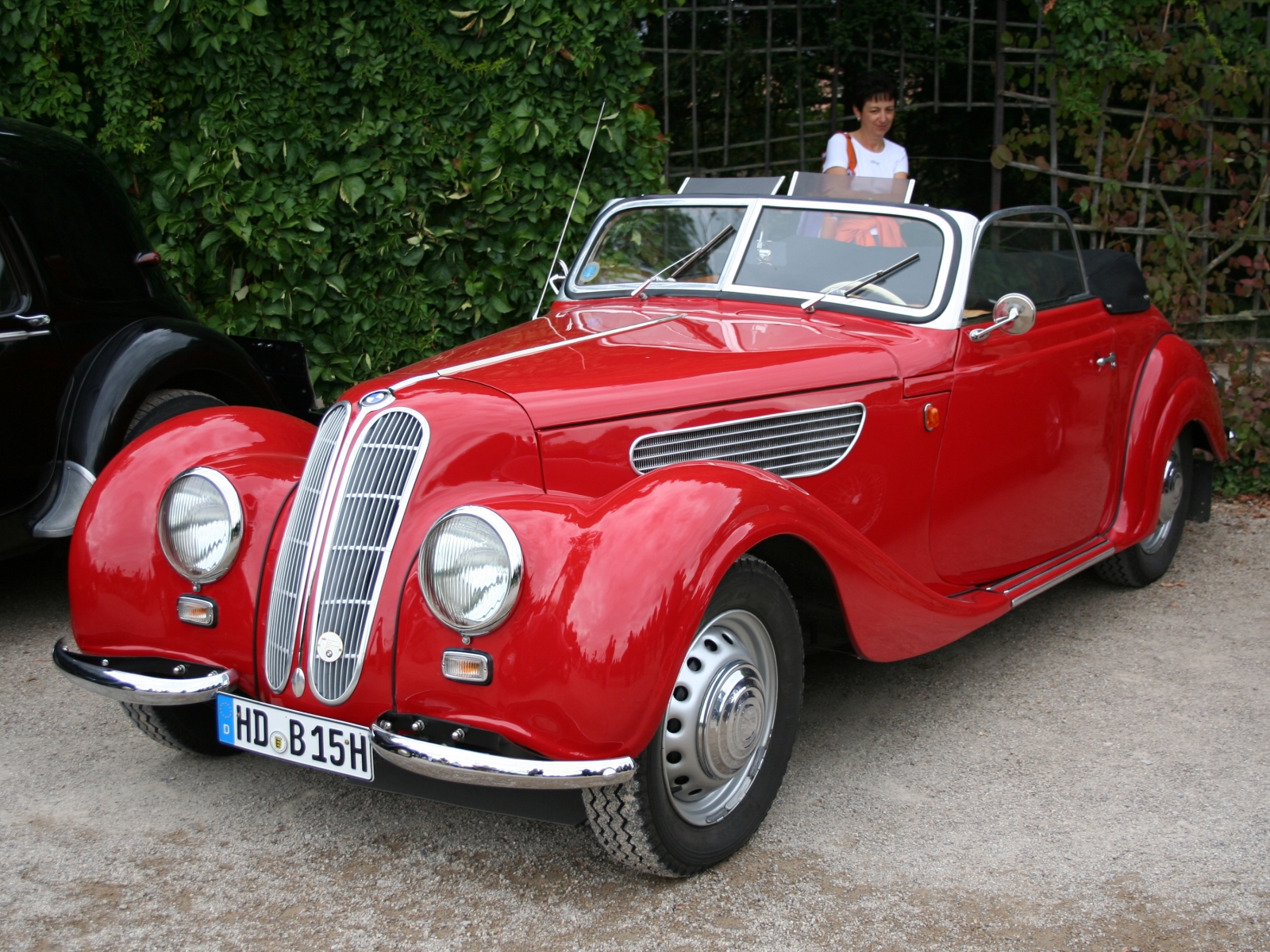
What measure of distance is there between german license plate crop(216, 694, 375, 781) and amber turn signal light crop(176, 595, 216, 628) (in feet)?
0.63

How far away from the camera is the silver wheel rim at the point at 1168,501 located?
195 inches

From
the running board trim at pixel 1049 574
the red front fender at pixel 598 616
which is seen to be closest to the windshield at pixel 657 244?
the running board trim at pixel 1049 574

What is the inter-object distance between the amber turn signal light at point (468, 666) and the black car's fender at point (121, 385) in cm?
215

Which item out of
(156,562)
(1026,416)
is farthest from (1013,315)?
(156,562)

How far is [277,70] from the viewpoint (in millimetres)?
5461

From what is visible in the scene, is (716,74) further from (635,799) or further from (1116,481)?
(635,799)

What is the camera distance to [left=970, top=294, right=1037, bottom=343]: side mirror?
359 cm

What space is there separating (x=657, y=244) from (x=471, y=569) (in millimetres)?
2040

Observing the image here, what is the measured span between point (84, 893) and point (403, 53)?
13.4 feet

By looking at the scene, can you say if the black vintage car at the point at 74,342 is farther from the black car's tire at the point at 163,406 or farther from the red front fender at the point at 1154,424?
the red front fender at the point at 1154,424

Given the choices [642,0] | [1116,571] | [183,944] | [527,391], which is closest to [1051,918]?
[527,391]

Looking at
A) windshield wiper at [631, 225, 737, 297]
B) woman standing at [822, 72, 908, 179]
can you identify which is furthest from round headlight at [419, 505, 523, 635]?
woman standing at [822, 72, 908, 179]

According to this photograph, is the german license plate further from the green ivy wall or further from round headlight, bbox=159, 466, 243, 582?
the green ivy wall

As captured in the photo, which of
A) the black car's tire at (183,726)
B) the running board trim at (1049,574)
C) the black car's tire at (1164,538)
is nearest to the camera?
the black car's tire at (183,726)
